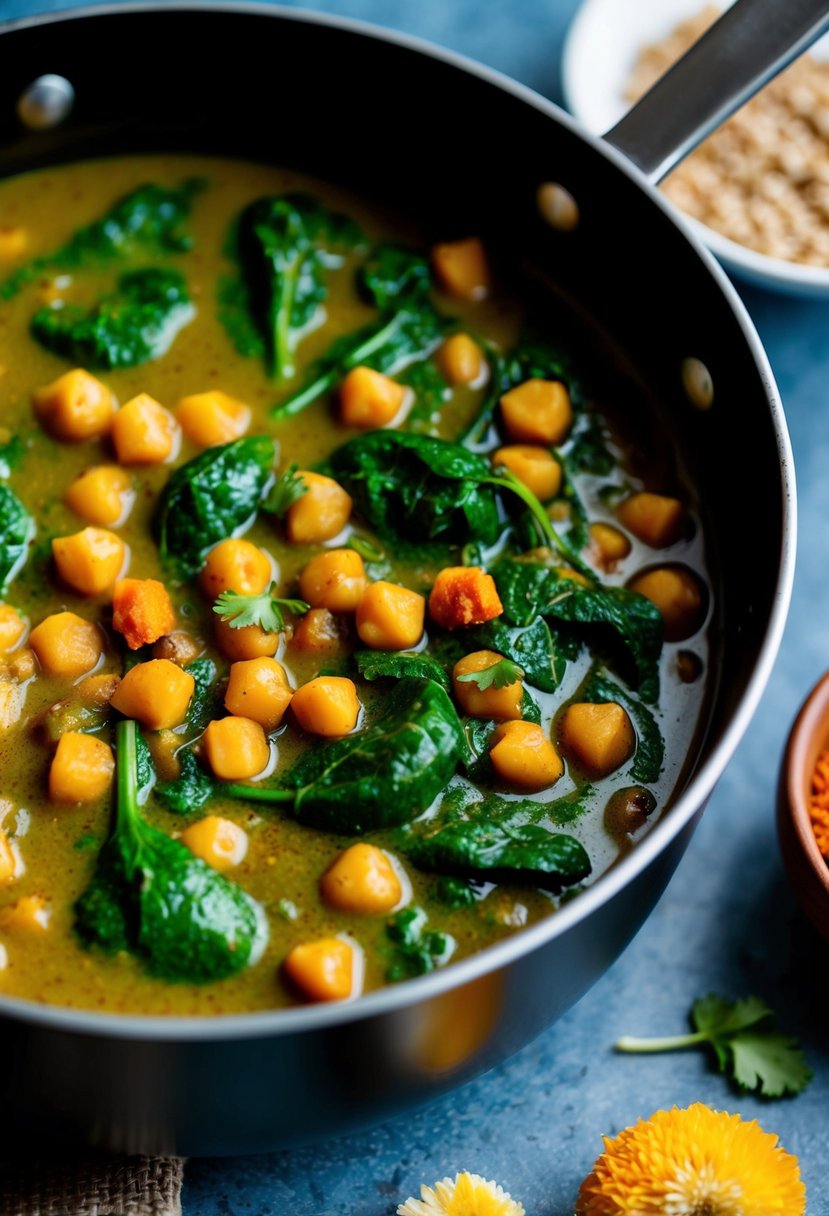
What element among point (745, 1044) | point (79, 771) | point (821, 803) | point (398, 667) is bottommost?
point (79, 771)

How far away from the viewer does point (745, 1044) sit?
10.9 ft

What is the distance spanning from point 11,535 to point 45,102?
130 centimetres

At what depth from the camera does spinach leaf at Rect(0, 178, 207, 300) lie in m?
3.84

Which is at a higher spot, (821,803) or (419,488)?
(821,803)

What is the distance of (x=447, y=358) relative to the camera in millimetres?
3697

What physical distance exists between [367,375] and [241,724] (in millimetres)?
983

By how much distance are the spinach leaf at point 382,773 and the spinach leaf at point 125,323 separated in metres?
1.23

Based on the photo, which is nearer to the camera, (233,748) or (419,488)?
(233,748)

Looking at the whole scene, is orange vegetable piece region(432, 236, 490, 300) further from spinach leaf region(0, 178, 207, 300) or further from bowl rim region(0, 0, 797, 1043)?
spinach leaf region(0, 178, 207, 300)

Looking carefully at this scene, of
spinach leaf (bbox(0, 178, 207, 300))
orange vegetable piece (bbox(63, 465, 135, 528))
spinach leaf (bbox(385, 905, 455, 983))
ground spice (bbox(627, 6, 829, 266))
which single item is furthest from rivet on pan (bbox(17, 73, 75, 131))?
spinach leaf (bbox(385, 905, 455, 983))

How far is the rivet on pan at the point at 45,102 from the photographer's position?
387cm

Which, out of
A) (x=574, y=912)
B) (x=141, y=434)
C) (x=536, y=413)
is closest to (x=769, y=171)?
(x=536, y=413)

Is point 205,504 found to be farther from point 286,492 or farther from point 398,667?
point 398,667

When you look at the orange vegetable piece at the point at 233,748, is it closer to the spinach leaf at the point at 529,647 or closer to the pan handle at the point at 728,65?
the spinach leaf at the point at 529,647
